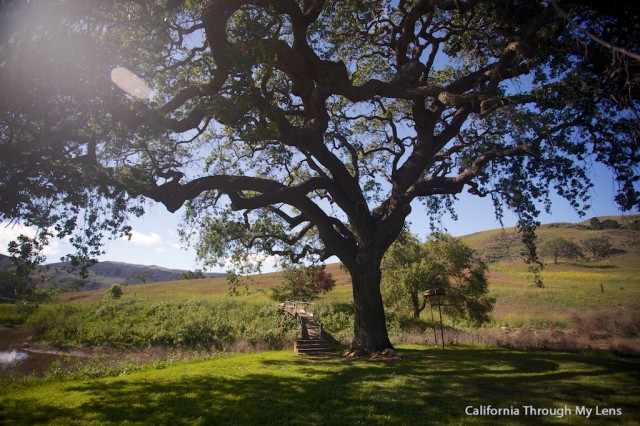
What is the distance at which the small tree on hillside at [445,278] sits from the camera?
99.6 feet

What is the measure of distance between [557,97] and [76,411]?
607 inches

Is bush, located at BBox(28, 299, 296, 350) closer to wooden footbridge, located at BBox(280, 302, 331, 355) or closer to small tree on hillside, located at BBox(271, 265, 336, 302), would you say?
small tree on hillside, located at BBox(271, 265, 336, 302)

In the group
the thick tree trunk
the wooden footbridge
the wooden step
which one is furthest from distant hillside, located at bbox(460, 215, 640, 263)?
the thick tree trunk

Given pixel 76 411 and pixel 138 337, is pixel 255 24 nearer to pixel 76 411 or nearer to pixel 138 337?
pixel 76 411

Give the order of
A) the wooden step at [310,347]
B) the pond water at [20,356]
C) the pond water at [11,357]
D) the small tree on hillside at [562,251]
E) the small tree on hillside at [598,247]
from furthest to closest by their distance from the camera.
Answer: the small tree on hillside at [562,251] < the small tree on hillside at [598,247] < the pond water at [11,357] < the pond water at [20,356] < the wooden step at [310,347]

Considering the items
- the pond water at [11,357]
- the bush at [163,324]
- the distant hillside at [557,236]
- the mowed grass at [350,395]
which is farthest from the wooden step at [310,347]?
the distant hillside at [557,236]

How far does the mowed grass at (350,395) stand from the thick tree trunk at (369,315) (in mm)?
2167

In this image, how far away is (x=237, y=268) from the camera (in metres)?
20.8

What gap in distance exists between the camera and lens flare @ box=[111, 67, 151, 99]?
10.9 m

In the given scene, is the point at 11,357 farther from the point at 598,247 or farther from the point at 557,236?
the point at 557,236

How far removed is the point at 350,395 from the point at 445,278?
81.6ft

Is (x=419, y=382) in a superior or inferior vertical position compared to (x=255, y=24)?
inferior

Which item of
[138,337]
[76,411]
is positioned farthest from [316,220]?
[138,337]

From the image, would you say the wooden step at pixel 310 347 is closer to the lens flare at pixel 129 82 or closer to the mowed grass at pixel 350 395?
the mowed grass at pixel 350 395
